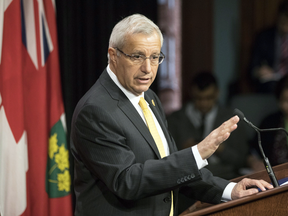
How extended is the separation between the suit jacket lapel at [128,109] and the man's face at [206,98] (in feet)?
7.08

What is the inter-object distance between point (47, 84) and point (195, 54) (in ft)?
10.1

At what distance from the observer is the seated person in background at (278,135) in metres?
2.87

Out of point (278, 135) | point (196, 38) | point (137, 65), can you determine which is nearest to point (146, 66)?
point (137, 65)

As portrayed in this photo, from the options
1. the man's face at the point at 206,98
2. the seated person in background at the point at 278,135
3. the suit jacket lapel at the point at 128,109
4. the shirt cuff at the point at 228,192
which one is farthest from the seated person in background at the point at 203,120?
the suit jacket lapel at the point at 128,109

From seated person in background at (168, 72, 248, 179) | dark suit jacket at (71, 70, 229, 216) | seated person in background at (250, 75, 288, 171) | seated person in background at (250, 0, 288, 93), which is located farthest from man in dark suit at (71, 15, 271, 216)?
seated person in background at (250, 0, 288, 93)

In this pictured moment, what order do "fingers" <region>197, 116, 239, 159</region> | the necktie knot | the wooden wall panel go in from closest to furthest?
1. "fingers" <region>197, 116, 239, 159</region>
2. the necktie knot
3. the wooden wall panel

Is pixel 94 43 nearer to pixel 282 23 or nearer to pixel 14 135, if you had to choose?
pixel 14 135

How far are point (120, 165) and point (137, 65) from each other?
0.40 metres

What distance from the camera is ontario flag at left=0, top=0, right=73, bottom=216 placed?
1977 mm

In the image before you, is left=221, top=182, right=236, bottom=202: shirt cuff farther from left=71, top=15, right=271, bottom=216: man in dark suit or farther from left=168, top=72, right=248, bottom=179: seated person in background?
left=168, top=72, right=248, bottom=179: seated person in background

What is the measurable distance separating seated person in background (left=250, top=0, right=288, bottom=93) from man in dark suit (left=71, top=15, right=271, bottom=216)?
2555 mm

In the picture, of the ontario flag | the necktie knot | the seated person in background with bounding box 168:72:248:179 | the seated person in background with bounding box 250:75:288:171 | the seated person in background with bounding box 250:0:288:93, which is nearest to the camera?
the necktie knot

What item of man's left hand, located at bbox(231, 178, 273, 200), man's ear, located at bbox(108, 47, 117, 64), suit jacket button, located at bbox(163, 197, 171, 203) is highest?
man's ear, located at bbox(108, 47, 117, 64)

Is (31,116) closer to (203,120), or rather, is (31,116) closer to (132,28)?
(132,28)
